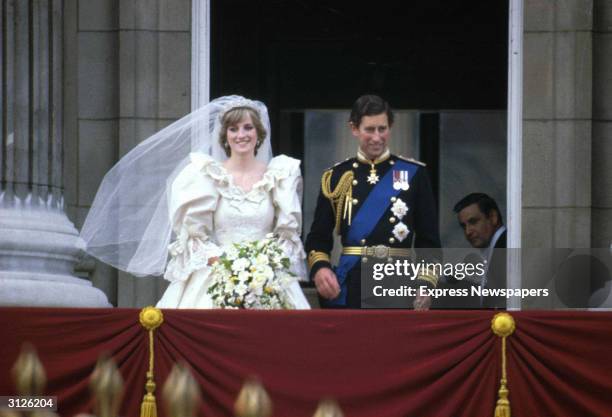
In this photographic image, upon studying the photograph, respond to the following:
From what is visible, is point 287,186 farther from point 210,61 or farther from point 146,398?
point 210,61

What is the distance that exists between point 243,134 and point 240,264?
110 cm

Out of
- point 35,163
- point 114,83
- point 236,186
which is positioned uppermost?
point 114,83

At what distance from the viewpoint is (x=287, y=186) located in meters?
8.55

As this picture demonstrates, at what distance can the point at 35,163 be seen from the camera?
28.3 ft

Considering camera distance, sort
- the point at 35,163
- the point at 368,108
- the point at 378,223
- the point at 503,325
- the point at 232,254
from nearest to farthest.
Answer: the point at 503,325 → the point at 232,254 → the point at 368,108 → the point at 378,223 → the point at 35,163

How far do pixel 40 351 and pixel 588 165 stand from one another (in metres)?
5.73

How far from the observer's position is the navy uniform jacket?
26.9 ft

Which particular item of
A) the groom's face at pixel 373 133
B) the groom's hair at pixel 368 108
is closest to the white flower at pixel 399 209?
the groom's face at pixel 373 133

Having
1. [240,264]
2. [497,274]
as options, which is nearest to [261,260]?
[240,264]

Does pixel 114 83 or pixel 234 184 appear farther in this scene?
pixel 114 83

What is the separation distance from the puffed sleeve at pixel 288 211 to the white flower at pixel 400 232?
61 cm

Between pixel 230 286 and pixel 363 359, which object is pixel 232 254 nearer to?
pixel 230 286

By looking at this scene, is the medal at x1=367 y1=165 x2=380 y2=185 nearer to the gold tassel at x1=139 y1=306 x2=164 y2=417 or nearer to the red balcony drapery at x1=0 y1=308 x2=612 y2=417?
the red balcony drapery at x1=0 y1=308 x2=612 y2=417

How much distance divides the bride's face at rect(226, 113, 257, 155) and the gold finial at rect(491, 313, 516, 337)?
90.3 inches
